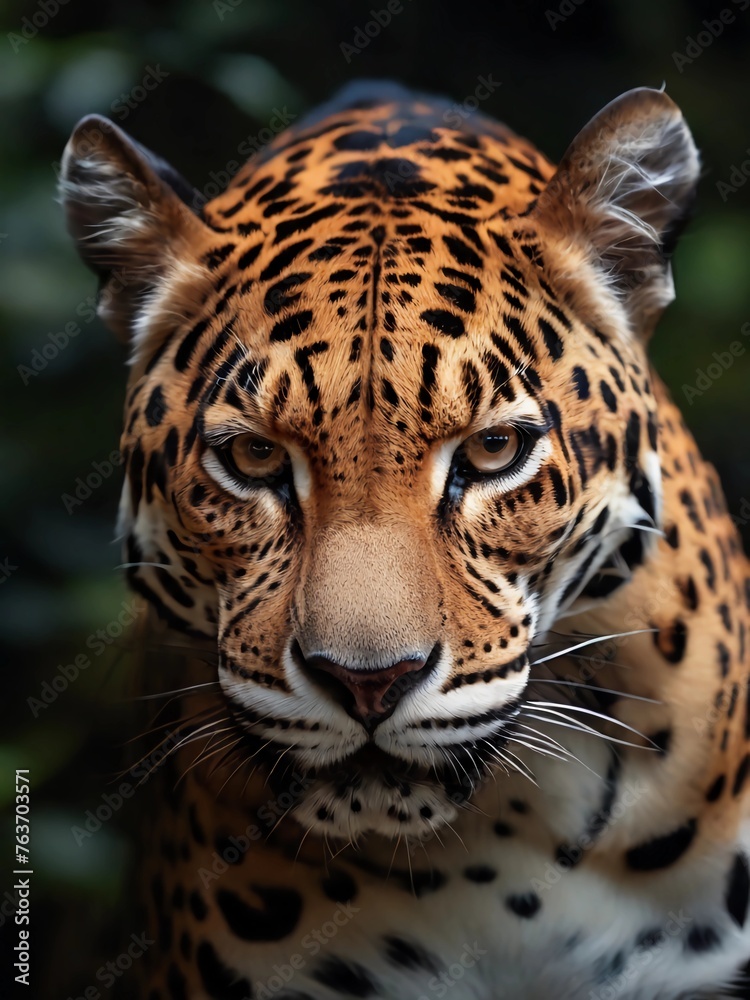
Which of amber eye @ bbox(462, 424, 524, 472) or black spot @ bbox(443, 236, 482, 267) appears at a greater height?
black spot @ bbox(443, 236, 482, 267)

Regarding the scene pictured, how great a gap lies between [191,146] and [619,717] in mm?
1164

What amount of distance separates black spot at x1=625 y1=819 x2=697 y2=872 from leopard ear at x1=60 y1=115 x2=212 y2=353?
944mm

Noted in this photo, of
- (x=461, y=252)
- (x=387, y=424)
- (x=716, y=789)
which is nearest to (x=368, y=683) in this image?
(x=387, y=424)

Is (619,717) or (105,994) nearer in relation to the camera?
(619,717)

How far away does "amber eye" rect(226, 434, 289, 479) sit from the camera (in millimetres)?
1338

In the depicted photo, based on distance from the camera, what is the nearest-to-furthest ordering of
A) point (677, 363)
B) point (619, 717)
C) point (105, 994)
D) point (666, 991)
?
point (619, 717) → point (666, 991) → point (105, 994) → point (677, 363)

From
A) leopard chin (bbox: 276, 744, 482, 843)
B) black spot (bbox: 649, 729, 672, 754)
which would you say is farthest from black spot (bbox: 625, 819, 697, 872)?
leopard chin (bbox: 276, 744, 482, 843)

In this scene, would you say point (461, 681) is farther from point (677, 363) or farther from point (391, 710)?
point (677, 363)

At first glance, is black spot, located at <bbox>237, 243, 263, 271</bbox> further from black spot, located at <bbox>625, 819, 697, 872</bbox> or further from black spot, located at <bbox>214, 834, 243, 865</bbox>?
black spot, located at <bbox>625, 819, 697, 872</bbox>

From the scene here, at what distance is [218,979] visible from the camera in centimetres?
163

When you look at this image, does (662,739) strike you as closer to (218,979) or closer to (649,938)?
(649,938)

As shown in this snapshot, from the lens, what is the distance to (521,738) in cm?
149

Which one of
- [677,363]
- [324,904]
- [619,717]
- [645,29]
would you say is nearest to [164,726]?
[324,904]

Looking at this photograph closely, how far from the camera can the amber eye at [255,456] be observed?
134cm
